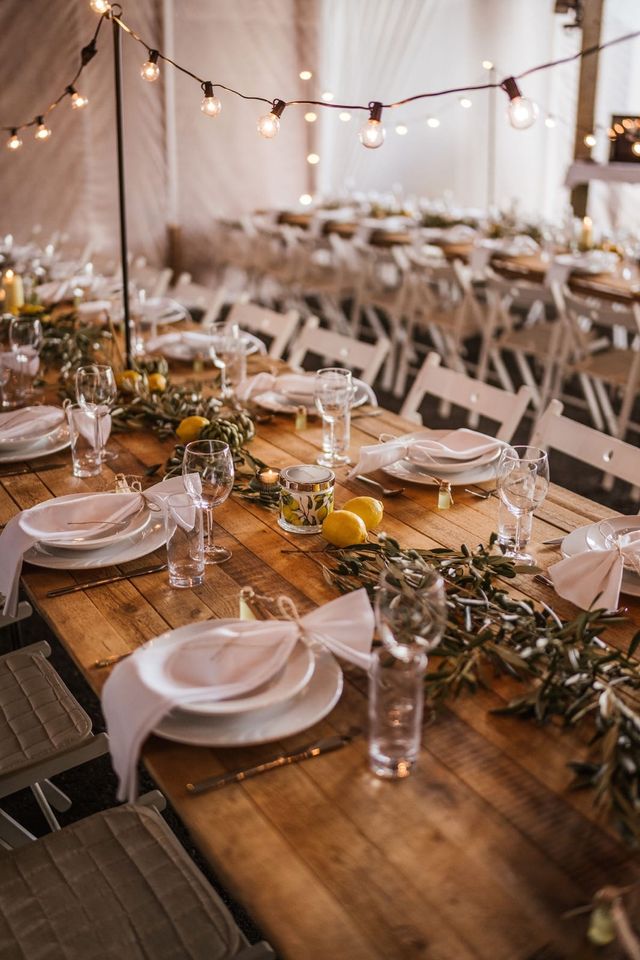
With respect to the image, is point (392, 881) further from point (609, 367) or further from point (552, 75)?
point (552, 75)

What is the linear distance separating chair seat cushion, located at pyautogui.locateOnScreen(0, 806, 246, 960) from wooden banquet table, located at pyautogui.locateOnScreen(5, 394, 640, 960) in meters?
0.34

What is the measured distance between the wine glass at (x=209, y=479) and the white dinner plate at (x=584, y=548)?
642 millimetres

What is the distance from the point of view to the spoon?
2131mm

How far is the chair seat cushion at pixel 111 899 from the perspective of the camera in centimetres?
138

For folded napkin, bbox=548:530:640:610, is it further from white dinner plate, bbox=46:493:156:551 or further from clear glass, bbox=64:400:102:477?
clear glass, bbox=64:400:102:477

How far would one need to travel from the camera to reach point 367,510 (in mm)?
1906

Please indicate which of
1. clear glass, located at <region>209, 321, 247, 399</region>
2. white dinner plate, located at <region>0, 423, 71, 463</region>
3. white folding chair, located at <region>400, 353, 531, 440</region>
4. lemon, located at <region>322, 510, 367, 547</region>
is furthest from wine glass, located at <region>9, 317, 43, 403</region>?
lemon, located at <region>322, 510, 367, 547</region>

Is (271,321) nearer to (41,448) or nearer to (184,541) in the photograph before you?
(41,448)

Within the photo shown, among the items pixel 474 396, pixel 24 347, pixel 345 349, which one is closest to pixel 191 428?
pixel 24 347

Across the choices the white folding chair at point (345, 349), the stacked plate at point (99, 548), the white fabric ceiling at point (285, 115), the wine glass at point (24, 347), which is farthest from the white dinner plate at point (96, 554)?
the white fabric ceiling at point (285, 115)

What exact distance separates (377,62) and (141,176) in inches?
99.3

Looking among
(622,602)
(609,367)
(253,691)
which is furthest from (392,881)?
(609,367)

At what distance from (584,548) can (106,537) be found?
0.90 m

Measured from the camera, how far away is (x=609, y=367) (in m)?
4.78
